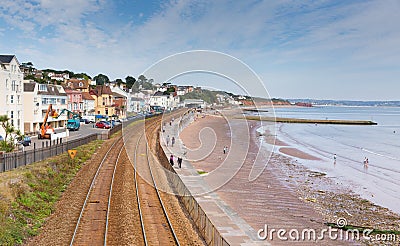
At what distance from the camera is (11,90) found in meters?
41.5

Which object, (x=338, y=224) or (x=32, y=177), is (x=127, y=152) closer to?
(x=32, y=177)

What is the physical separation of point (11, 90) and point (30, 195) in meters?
27.9

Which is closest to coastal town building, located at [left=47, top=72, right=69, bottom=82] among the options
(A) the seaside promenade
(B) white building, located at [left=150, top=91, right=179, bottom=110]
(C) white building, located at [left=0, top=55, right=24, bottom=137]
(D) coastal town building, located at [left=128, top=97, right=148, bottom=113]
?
(B) white building, located at [left=150, top=91, right=179, bottom=110]

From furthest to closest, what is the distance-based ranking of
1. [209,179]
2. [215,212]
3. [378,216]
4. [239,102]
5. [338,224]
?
[209,179] → [239,102] → [378,216] → [338,224] → [215,212]

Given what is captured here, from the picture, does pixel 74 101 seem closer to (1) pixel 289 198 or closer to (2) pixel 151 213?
(1) pixel 289 198

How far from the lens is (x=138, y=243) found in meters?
12.9

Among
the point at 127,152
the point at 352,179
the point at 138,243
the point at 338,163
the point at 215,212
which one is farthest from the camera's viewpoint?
the point at 338,163

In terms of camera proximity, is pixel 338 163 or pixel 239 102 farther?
pixel 338 163

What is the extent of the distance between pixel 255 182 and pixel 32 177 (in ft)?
53.2

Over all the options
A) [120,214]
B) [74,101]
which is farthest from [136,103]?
[120,214]

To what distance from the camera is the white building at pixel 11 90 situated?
39.4 meters

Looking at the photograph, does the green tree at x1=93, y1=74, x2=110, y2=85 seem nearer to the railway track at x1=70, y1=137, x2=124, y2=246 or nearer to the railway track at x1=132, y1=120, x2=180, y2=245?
the railway track at x1=70, y1=137, x2=124, y2=246

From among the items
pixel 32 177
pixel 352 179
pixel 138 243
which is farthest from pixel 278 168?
pixel 138 243

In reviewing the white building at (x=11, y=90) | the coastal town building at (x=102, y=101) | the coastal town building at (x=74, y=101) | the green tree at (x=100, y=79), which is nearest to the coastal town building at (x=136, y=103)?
the white building at (x=11, y=90)
